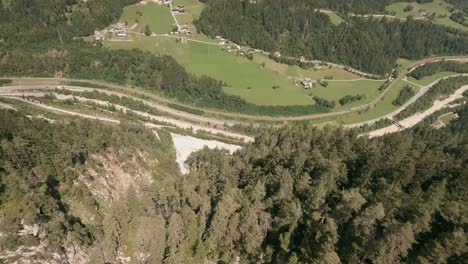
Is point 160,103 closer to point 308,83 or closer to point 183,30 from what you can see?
point 183,30

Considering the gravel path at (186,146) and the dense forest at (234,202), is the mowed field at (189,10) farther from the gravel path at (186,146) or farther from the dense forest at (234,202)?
the dense forest at (234,202)

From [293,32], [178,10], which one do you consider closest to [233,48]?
[293,32]

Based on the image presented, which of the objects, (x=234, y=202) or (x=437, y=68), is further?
(x=437, y=68)

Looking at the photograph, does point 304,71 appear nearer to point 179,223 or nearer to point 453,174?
point 453,174

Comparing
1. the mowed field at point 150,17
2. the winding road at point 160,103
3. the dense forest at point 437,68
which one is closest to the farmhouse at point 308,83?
the winding road at point 160,103

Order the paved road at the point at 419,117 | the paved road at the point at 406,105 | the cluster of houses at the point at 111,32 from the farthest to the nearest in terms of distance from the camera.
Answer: the cluster of houses at the point at 111,32 < the paved road at the point at 406,105 < the paved road at the point at 419,117
